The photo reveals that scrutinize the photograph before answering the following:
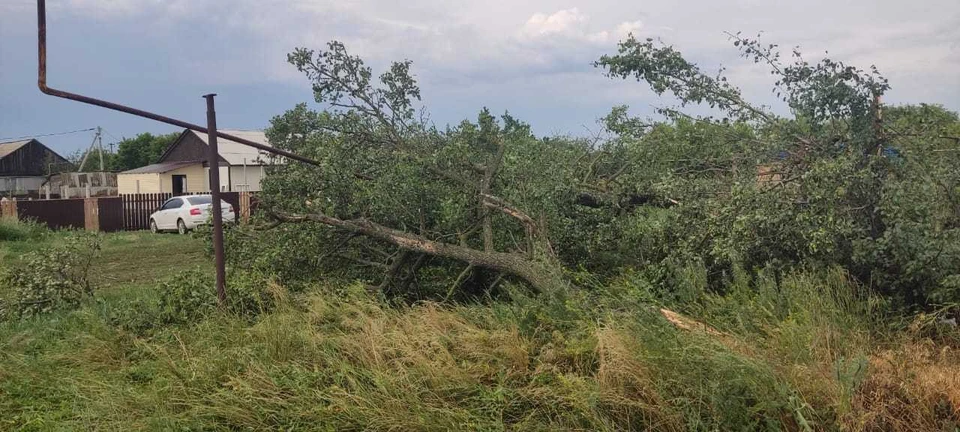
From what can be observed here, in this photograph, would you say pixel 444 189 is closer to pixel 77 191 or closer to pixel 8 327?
pixel 8 327

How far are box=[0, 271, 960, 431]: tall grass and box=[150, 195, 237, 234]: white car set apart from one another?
47.0 ft

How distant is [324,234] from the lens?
6.20 meters

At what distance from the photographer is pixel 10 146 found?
5275 cm

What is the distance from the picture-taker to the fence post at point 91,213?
67.4 feet

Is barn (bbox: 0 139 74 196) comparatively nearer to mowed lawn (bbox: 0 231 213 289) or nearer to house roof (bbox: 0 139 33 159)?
house roof (bbox: 0 139 33 159)

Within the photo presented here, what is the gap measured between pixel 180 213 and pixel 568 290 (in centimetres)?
1693

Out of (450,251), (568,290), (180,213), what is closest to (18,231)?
(180,213)

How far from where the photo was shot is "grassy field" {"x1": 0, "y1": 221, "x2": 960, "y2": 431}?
10.5 feet

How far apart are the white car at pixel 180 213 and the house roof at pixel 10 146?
40.0 m

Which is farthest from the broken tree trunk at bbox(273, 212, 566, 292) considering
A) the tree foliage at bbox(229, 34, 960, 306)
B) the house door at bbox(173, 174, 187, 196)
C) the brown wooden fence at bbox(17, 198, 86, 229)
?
the house door at bbox(173, 174, 187, 196)

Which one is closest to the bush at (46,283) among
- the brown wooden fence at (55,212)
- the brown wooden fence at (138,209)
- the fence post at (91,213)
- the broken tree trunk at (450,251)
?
the broken tree trunk at (450,251)

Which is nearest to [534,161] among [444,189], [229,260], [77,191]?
[444,189]

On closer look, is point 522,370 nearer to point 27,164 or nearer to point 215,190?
point 215,190

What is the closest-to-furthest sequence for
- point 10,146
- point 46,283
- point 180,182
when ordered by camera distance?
point 46,283, point 180,182, point 10,146
